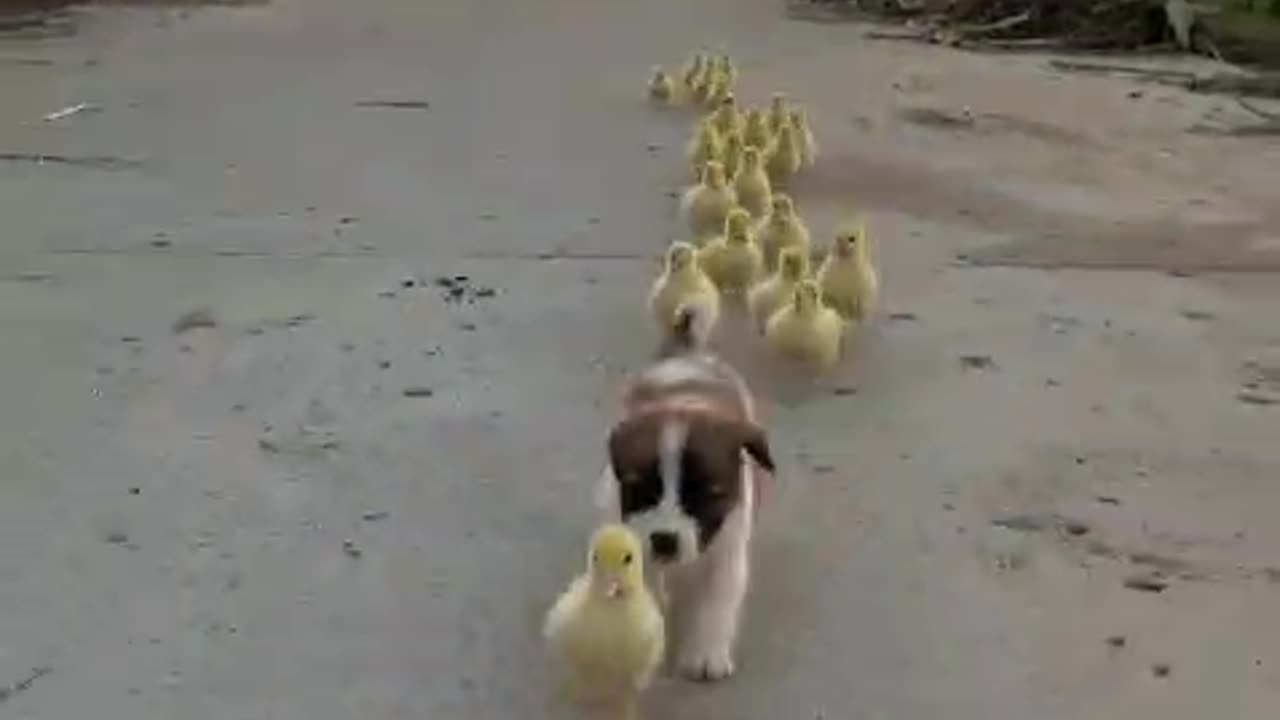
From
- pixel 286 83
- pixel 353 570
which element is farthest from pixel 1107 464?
pixel 286 83

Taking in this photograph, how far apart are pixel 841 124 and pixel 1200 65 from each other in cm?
193

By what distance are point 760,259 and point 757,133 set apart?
1357 millimetres

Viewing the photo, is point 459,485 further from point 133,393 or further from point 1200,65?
point 1200,65

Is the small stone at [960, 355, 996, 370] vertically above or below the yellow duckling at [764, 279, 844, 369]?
below

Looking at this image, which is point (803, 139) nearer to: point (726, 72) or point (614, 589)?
point (726, 72)

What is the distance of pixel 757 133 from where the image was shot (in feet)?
20.0

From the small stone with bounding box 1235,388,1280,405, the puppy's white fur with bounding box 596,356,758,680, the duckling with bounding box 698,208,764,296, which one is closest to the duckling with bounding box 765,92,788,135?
the duckling with bounding box 698,208,764,296

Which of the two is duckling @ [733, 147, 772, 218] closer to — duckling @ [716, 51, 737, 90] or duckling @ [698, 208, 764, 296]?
duckling @ [698, 208, 764, 296]

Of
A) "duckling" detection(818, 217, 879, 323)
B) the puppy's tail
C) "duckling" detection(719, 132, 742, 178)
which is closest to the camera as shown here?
the puppy's tail

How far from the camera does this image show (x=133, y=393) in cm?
420

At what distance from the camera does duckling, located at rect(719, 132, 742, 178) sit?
5555 millimetres

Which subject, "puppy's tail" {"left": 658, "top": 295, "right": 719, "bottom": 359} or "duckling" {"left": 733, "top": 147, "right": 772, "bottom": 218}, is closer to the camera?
"puppy's tail" {"left": 658, "top": 295, "right": 719, "bottom": 359}

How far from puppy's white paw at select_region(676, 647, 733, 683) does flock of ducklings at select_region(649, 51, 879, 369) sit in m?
1.17

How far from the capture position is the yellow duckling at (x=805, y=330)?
171 inches
